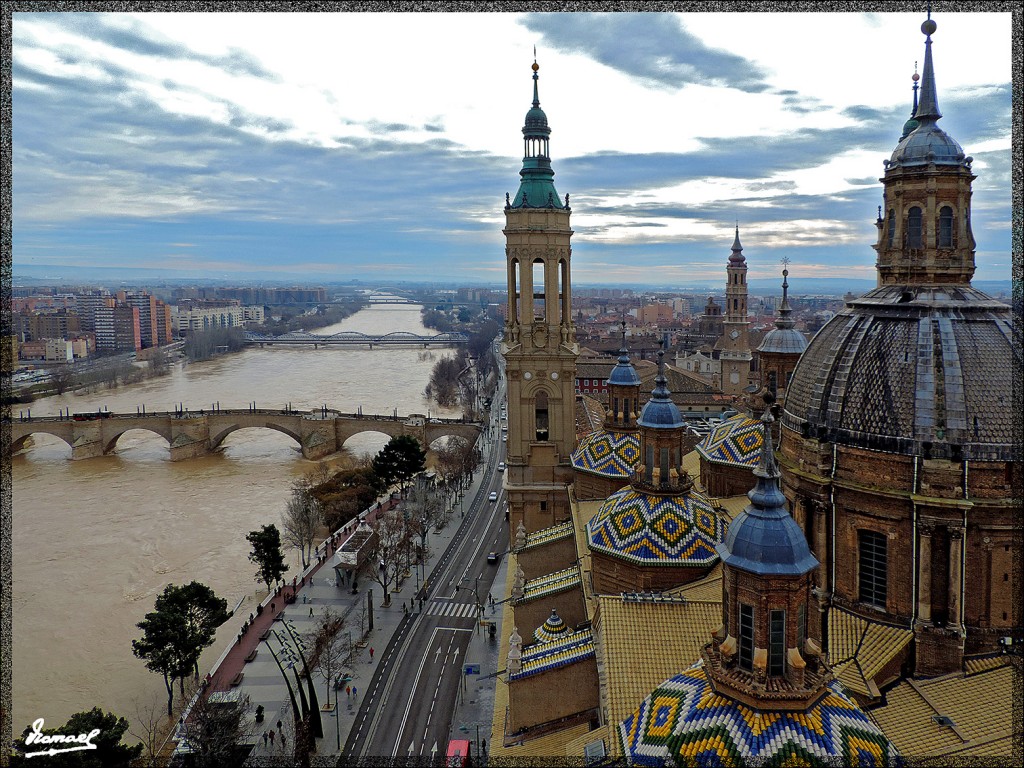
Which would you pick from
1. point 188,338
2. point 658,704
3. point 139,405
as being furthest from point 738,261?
point 188,338

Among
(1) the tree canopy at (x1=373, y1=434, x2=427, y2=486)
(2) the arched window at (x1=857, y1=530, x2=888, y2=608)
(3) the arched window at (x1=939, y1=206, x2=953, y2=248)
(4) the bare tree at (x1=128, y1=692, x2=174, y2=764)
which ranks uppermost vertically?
(3) the arched window at (x1=939, y1=206, x2=953, y2=248)

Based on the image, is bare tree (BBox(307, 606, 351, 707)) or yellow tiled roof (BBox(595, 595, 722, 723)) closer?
yellow tiled roof (BBox(595, 595, 722, 723))

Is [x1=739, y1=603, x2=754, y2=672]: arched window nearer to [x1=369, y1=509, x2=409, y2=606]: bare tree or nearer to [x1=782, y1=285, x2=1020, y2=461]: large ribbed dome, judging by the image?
[x1=782, y1=285, x2=1020, y2=461]: large ribbed dome

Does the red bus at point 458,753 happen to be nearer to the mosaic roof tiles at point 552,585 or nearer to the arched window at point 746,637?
the mosaic roof tiles at point 552,585

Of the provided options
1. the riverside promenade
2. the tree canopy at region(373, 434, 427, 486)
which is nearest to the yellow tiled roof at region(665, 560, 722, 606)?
the riverside promenade

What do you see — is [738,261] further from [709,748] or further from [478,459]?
[709,748]

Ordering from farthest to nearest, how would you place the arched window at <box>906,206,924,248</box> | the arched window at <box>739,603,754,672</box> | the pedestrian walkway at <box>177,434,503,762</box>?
the pedestrian walkway at <box>177,434,503,762</box>, the arched window at <box>906,206,924,248</box>, the arched window at <box>739,603,754,672</box>
